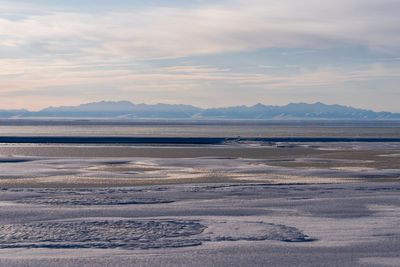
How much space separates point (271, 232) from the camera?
14070 millimetres

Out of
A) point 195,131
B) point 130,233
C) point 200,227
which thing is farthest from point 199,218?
point 195,131

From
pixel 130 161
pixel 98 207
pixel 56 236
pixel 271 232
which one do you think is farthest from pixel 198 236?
pixel 130 161

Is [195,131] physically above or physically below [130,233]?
above

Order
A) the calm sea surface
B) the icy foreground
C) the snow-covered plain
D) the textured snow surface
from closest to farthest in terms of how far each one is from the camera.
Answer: the icy foreground, the snow-covered plain, the textured snow surface, the calm sea surface

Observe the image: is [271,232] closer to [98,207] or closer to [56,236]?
[56,236]

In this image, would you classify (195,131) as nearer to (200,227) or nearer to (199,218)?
(199,218)

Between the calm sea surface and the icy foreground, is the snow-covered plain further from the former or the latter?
the calm sea surface

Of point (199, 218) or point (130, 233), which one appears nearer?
point (130, 233)

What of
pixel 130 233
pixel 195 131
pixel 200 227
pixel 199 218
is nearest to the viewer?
pixel 130 233

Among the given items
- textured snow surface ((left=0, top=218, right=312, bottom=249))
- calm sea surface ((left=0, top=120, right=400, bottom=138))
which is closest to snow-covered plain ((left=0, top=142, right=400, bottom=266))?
textured snow surface ((left=0, top=218, right=312, bottom=249))

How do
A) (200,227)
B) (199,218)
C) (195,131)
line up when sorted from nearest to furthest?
(200,227) → (199,218) → (195,131)

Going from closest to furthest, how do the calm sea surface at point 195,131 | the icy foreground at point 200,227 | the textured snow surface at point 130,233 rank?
the icy foreground at point 200,227
the textured snow surface at point 130,233
the calm sea surface at point 195,131

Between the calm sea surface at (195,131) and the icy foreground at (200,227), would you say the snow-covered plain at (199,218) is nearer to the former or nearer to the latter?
the icy foreground at (200,227)

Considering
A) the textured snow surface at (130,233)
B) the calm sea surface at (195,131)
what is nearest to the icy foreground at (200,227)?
the textured snow surface at (130,233)
